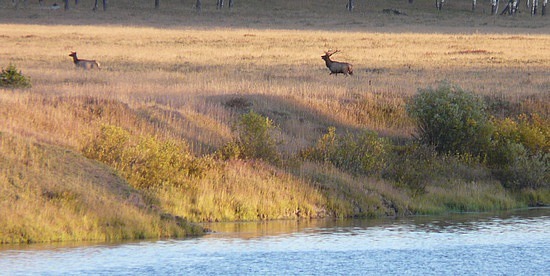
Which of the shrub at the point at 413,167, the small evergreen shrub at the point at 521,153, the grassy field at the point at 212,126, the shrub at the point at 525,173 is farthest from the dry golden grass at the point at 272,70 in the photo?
the shrub at the point at 525,173

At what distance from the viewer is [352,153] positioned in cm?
2200

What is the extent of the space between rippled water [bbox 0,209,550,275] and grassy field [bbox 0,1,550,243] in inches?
27.3

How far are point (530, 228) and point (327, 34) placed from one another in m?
45.8

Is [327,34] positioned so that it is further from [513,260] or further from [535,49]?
[513,260]

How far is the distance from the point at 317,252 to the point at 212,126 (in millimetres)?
7379

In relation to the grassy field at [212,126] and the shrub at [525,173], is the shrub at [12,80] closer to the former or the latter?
the grassy field at [212,126]

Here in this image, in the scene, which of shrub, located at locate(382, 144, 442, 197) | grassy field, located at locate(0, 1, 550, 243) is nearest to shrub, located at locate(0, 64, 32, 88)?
grassy field, located at locate(0, 1, 550, 243)

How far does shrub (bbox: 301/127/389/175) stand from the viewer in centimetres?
2188

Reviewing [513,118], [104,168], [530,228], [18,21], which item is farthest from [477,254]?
[18,21]

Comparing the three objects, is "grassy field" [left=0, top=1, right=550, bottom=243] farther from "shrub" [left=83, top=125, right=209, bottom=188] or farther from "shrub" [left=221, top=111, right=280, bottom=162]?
"shrub" [left=221, top=111, right=280, bottom=162]

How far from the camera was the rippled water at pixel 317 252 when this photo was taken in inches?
587

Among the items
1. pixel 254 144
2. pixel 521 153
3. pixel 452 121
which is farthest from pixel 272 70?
pixel 254 144

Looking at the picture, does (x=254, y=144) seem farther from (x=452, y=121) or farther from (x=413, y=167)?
(x=452, y=121)

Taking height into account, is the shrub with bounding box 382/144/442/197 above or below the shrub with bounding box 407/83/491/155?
below
